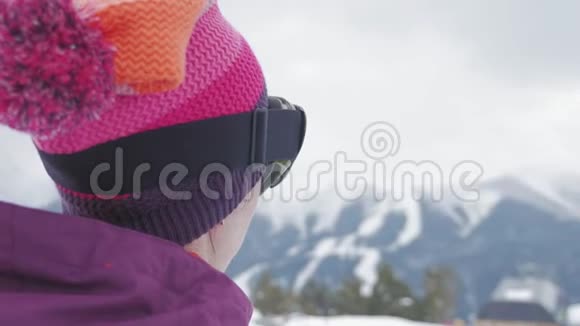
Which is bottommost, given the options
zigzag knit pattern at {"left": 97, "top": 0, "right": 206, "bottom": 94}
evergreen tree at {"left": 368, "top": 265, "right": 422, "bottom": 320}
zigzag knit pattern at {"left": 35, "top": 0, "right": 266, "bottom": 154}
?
evergreen tree at {"left": 368, "top": 265, "right": 422, "bottom": 320}

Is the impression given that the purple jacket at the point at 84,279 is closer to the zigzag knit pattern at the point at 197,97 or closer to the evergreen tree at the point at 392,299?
the zigzag knit pattern at the point at 197,97

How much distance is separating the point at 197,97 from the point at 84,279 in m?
0.13

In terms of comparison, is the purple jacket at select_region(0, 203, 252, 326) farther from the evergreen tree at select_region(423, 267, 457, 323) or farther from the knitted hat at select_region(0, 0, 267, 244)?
the evergreen tree at select_region(423, 267, 457, 323)

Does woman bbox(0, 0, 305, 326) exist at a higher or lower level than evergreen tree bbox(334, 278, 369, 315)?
higher

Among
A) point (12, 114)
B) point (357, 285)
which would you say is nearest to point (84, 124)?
point (12, 114)

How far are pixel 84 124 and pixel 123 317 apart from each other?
0.37 ft

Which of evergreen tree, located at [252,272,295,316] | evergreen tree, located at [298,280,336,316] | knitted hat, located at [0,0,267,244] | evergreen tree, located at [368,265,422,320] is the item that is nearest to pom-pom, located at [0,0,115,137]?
knitted hat, located at [0,0,267,244]

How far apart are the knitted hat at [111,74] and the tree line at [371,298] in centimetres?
590

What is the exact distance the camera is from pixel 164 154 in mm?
438

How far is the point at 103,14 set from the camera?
39 cm

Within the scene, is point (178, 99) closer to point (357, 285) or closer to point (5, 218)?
point (5, 218)

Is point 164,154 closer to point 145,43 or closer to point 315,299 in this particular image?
point 145,43

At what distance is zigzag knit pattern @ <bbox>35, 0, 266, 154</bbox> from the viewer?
16.1 inches

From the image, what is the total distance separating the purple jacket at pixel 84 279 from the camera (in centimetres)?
37
